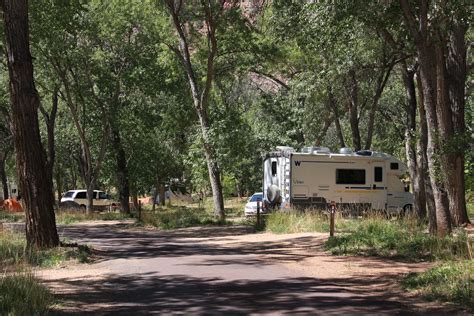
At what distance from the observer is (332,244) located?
13.9 m

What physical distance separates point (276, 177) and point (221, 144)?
9.12ft

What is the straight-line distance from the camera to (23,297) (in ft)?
24.0

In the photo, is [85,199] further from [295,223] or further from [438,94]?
[438,94]

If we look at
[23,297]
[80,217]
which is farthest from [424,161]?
[80,217]

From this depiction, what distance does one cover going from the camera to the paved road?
758cm

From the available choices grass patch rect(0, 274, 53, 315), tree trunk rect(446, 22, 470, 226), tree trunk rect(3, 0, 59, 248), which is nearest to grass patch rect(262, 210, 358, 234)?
tree trunk rect(446, 22, 470, 226)

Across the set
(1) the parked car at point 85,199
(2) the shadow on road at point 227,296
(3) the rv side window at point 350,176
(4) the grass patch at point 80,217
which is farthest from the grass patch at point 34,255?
(1) the parked car at point 85,199

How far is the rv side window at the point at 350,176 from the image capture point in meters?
25.7

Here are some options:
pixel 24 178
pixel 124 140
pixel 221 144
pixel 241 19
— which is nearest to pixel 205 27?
pixel 241 19

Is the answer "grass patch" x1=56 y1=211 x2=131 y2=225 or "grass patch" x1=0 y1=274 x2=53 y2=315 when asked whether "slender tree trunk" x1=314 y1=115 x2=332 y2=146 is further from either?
"grass patch" x1=0 y1=274 x2=53 y2=315

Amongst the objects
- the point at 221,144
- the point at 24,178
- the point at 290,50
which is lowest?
the point at 24,178

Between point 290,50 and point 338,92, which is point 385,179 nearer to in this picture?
point 338,92

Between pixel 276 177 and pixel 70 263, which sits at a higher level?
pixel 276 177

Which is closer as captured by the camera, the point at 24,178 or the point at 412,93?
the point at 24,178
